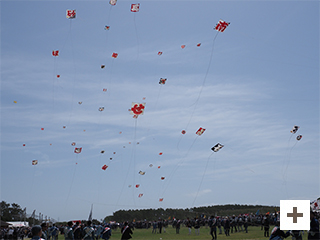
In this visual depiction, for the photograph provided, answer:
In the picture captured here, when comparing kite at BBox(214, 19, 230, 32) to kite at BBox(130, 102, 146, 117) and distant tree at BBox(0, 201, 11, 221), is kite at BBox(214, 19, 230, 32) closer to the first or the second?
kite at BBox(130, 102, 146, 117)

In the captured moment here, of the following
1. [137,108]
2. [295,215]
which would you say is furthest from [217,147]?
[295,215]

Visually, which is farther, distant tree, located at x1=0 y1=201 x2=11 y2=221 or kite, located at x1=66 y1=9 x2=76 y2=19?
distant tree, located at x1=0 y1=201 x2=11 y2=221

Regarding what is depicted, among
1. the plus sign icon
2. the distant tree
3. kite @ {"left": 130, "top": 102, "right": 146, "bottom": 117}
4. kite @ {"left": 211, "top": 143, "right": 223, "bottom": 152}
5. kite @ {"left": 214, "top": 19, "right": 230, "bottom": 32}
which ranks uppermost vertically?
kite @ {"left": 214, "top": 19, "right": 230, "bottom": 32}

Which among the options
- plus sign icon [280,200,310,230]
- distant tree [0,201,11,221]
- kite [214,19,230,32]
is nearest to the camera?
plus sign icon [280,200,310,230]

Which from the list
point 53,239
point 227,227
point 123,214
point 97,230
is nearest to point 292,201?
point 97,230

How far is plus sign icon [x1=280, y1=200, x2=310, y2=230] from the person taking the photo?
41.6ft

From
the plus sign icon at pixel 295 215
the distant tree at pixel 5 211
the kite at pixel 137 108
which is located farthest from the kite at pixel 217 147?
the distant tree at pixel 5 211

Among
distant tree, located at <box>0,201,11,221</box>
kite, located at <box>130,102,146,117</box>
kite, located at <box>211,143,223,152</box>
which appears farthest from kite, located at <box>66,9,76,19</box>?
distant tree, located at <box>0,201,11,221</box>

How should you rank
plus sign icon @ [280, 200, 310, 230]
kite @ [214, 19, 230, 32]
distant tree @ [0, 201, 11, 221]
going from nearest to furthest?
plus sign icon @ [280, 200, 310, 230], kite @ [214, 19, 230, 32], distant tree @ [0, 201, 11, 221]

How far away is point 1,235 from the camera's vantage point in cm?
3778

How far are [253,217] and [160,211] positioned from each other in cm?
4771

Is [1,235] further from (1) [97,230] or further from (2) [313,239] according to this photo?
(2) [313,239]

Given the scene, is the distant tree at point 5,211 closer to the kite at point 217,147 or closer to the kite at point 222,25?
the kite at point 217,147

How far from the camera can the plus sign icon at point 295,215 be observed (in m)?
12.7
